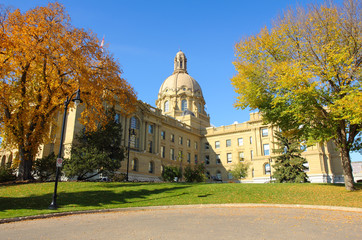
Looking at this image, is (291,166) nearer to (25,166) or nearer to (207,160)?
(25,166)

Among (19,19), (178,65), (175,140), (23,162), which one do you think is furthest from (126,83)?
(178,65)

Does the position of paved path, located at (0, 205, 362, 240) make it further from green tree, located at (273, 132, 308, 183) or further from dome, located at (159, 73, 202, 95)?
dome, located at (159, 73, 202, 95)

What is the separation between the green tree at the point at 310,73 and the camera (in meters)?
17.2

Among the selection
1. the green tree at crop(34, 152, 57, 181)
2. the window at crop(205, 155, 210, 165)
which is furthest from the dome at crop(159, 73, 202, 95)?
the green tree at crop(34, 152, 57, 181)

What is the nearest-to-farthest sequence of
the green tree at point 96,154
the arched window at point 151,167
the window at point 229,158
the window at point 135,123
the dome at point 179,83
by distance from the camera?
the green tree at point 96,154 < the arched window at point 151,167 < the window at point 135,123 < the window at point 229,158 < the dome at point 179,83

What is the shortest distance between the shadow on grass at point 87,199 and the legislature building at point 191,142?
21.0 m

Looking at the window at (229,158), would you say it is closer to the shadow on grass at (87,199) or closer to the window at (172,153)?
the window at (172,153)

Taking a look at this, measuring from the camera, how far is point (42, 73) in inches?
853

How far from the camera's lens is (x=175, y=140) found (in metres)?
61.2

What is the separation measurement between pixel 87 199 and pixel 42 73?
425 inches

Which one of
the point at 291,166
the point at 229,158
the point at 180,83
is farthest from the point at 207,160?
the point at 291,166

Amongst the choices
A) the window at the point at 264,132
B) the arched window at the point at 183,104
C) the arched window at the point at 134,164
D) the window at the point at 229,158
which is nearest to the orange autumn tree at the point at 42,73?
the arched window at the point at 134,164

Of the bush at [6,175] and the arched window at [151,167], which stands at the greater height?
the arched window at [151,167]

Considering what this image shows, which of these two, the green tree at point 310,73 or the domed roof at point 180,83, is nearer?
the green tree at point 310,73
